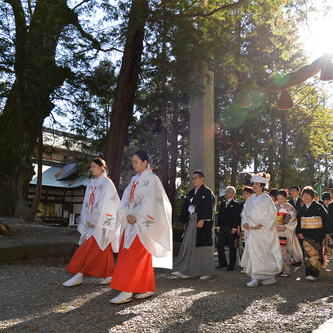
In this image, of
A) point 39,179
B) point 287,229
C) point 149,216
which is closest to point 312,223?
point 287,229

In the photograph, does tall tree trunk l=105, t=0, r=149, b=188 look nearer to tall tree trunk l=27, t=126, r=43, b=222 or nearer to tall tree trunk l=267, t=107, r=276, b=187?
tall tree trunk l=27, t=126, r=43, b=222

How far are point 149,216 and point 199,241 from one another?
6.64 feet

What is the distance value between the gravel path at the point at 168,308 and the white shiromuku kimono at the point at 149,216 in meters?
0.60

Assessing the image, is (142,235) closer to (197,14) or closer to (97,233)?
(97,233)

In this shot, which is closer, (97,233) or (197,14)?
(97,233)

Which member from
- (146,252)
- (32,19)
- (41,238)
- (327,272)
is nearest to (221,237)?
(327,272)

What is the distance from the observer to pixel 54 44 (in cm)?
862

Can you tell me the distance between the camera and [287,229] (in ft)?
21.7

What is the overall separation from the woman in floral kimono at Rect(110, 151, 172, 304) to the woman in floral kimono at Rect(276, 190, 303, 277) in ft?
9.56

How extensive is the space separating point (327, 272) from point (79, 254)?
485 cm

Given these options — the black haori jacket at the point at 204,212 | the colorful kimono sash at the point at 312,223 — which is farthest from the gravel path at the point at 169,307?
the colorful kimono sash at the point at 312,223

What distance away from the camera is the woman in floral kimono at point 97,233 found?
4.30m

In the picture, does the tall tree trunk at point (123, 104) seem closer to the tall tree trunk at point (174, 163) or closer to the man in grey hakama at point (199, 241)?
the man in grey hakama at point (199, 241)

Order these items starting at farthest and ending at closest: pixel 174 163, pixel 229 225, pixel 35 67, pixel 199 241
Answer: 1. pixel 174 163
2. pixel 35 67
3. pixel 229 225
4. pixel 199 241
